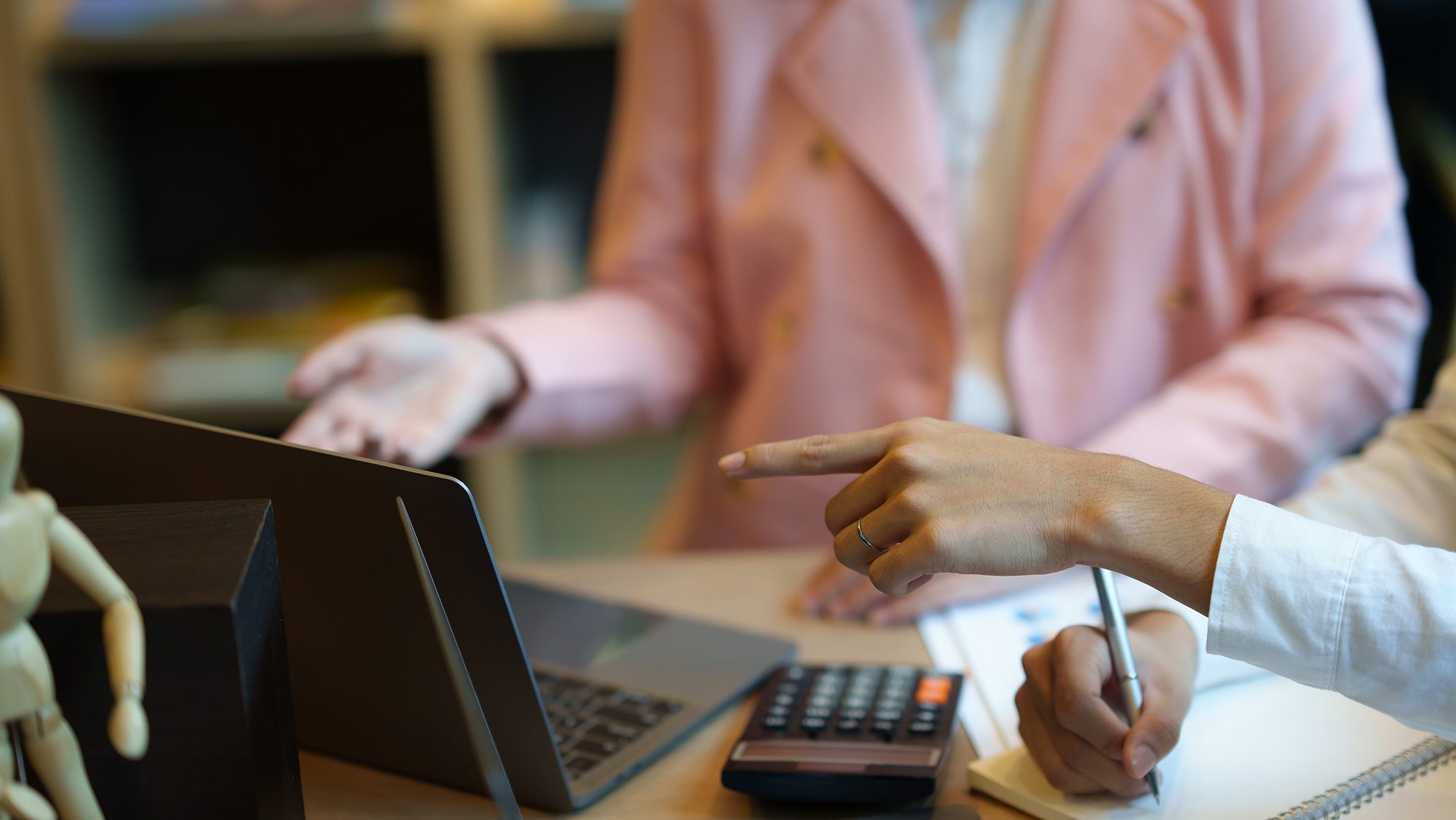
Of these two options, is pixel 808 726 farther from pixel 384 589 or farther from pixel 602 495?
pixel 602 495

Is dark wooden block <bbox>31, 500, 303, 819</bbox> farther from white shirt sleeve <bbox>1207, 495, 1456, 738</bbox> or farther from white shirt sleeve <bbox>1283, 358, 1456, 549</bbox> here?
white shirt sleeve <bbox>1283, 358, 1456, 549</bbox>

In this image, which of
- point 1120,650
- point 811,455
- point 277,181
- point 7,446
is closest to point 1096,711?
point 1120,650

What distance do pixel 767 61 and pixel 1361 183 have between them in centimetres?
45

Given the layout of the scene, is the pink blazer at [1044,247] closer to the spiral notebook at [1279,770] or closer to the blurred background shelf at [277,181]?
the spiral notebook at [1279,770]

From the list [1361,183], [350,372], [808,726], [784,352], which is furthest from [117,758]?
[1361,183]

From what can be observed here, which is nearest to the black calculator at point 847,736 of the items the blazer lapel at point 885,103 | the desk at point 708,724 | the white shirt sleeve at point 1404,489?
the desk at point 708,724

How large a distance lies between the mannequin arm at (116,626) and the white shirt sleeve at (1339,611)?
34 centimetres

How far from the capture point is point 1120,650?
47 centimetres

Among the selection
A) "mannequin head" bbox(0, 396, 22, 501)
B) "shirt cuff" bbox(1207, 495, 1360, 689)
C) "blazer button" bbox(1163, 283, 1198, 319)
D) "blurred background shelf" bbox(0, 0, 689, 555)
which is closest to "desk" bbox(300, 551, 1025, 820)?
"shirt cuff" bbox(1207, 495, 1360, 689)

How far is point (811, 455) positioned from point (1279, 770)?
23cm

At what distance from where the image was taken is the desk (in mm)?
483

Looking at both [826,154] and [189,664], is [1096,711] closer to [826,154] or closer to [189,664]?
[189,664]

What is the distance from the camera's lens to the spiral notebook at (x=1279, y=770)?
1.49 ft

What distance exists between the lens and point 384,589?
1.43ft
